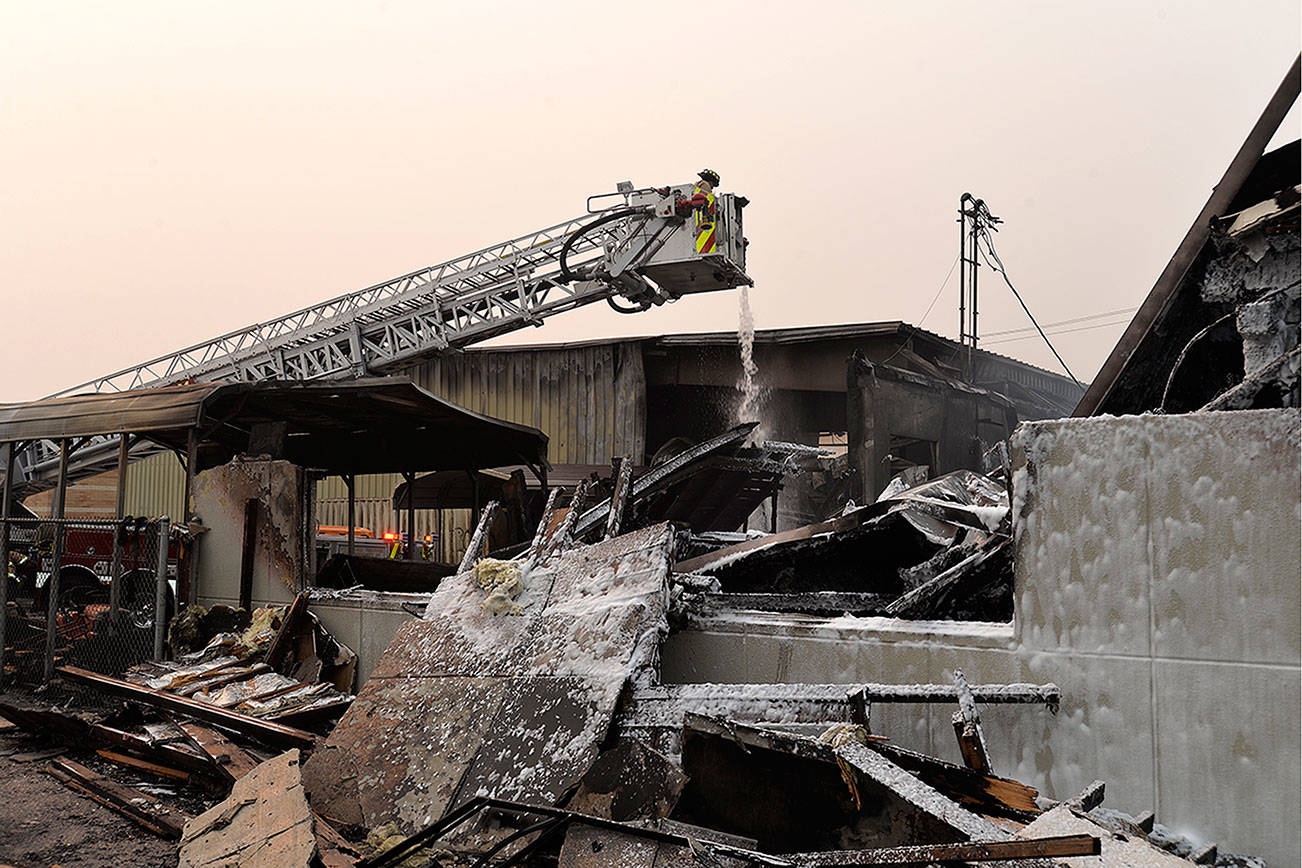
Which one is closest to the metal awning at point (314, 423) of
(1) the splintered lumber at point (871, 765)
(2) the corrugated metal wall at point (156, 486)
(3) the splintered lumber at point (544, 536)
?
(3) the splintered lumber at point (544, 536)

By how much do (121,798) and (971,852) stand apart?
5.08m

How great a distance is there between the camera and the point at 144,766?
6148mm

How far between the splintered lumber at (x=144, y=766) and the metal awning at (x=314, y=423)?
294 cm

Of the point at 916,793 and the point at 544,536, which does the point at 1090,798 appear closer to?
the point at 916,793

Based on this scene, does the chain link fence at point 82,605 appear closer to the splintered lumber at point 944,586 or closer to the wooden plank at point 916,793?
the splintered lumber at point 944,586

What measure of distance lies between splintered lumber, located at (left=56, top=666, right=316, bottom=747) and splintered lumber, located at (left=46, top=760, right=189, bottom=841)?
0.55 metres

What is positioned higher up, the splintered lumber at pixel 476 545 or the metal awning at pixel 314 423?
the metal awning at pixel 314 423

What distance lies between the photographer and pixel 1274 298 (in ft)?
13.3

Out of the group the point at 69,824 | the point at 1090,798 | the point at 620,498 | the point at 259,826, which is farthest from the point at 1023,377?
the point at 69,824

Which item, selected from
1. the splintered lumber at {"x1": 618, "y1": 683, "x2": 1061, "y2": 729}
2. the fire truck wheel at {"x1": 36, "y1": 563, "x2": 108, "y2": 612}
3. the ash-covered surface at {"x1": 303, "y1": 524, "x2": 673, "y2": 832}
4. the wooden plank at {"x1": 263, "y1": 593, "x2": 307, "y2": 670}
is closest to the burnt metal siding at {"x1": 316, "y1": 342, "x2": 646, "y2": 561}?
the fire truck wheel at {"x1": 36, "y1": 563, "x2": 108, "y2": 612}

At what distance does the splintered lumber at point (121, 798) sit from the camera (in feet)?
16.8

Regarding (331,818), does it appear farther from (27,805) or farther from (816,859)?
(816,859)

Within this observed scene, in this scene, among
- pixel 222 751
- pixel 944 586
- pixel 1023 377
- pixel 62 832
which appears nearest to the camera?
pixel 944 586

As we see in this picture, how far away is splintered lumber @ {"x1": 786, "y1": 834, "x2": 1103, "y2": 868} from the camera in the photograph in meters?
2.62
